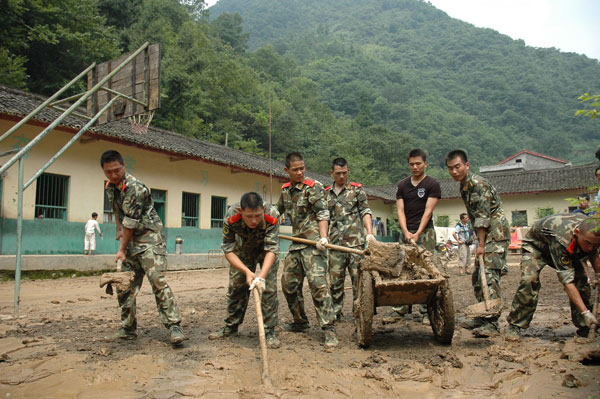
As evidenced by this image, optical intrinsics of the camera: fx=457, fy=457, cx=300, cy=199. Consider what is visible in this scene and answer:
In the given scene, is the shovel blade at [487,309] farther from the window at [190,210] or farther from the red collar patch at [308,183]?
the window at [190,210]

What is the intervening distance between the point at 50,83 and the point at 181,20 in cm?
2032

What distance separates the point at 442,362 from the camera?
370 centimetres

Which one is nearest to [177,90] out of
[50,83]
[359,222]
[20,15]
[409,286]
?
[50,83]

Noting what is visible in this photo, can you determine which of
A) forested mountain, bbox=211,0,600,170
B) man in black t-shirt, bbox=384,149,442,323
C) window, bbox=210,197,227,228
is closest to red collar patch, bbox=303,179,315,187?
man in black t-shirt, bbox=384,149,442,323

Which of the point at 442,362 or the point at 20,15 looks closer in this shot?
the point at 442,362

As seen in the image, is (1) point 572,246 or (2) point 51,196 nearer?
(1) point 572,246

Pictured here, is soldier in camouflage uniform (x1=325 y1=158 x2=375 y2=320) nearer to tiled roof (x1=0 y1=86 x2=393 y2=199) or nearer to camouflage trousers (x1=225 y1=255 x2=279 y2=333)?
camouflage trousers (x1=225 y1=255 x2=279 y2=333)

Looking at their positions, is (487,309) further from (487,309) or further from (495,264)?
(495,264)

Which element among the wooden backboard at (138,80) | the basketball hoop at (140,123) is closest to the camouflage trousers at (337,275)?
the wooden backboard at (138,80)

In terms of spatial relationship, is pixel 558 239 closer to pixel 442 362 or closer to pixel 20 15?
pixel 442 362

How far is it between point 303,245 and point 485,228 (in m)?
1.89

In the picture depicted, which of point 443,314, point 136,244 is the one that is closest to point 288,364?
point 443,314

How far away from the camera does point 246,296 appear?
446cm

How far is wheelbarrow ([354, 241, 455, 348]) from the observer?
3.92 meters
